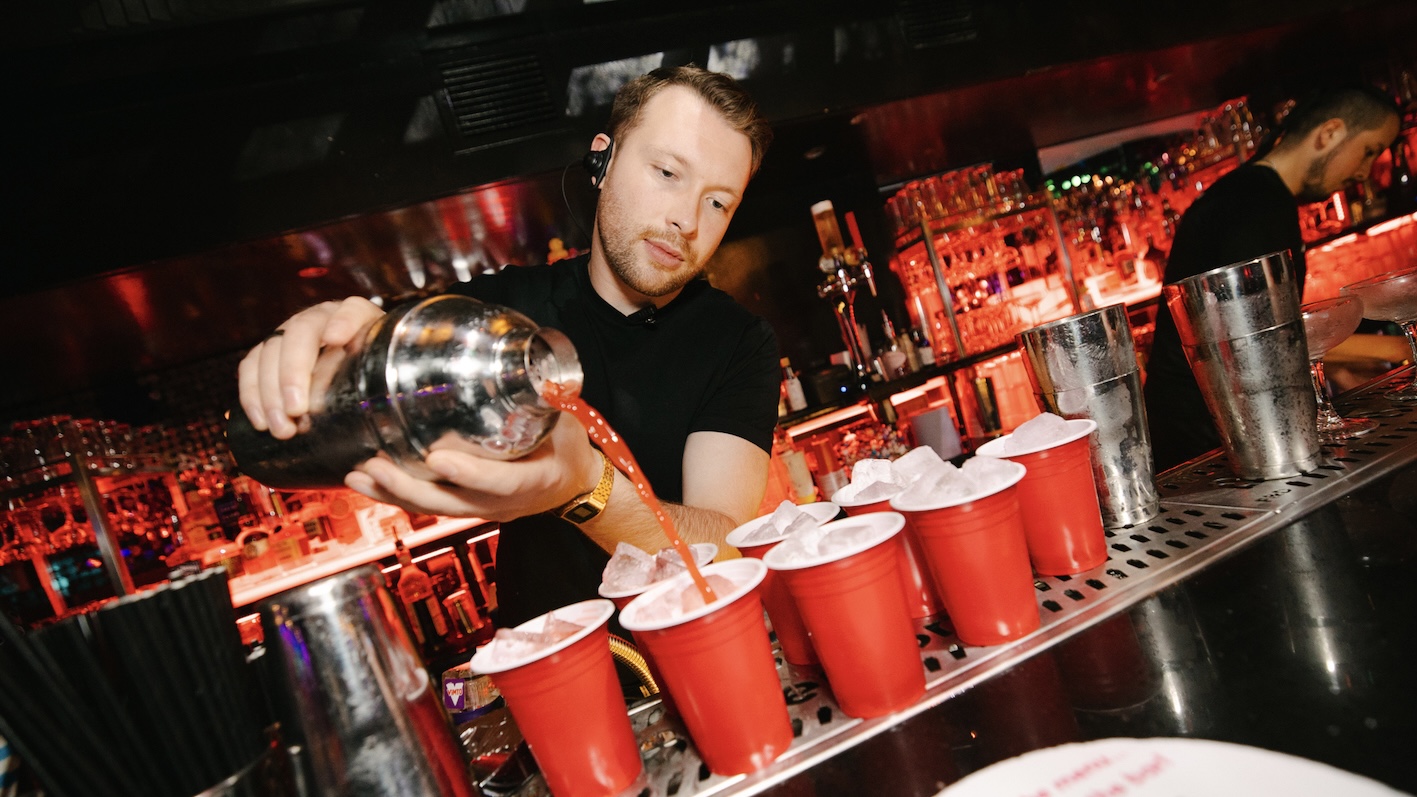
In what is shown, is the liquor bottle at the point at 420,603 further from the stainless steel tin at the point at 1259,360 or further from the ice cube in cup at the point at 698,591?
the stainless steel tin at the point at 1259,360

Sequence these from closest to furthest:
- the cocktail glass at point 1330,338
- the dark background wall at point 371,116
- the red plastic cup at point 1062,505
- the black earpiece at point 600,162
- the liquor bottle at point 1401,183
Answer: the red plastic cup at point 1062,505 → the cocktail glass at point 1330,338 → the black earpiece at point 600,162 → the dark background wall at point 371,116 → the liquor bottle at point 1401,183

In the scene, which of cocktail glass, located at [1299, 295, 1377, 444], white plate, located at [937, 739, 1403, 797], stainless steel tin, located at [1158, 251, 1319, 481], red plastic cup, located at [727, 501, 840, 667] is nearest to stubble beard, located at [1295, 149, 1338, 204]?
cocktail glass, located at [1299, 295, 1377, 444]

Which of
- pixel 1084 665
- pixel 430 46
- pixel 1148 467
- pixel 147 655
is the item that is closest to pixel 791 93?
pixel 430 46

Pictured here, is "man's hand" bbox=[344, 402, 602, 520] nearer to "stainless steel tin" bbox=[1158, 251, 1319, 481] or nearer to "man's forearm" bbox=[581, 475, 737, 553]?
"man's forearm" bbox=[581, 475, 737, 553]

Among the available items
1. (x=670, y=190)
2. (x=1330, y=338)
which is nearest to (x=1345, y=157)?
(x=1330, y=338)

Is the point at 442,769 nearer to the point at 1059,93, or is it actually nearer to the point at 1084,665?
the point at 1084,665

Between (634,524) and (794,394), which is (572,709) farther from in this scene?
(794,394)

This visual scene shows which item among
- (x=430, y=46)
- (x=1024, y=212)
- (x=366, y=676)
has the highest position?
(x=430, y=46)

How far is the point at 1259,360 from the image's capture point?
3.80 ft

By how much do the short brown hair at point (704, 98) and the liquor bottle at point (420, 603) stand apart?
2447 millimetres

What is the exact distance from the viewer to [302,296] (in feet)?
10.7

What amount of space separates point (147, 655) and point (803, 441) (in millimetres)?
3194

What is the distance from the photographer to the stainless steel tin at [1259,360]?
45.3 inches

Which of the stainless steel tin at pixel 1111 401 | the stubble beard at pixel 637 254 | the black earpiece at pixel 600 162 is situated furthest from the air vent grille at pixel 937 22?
the stainless steel tin at pixel 1111 401
